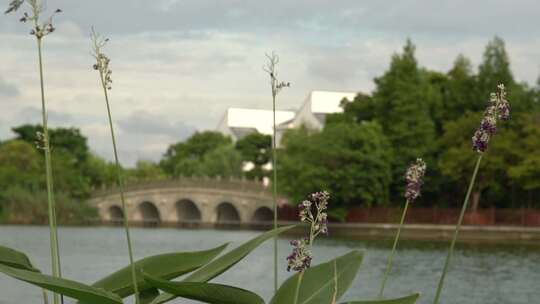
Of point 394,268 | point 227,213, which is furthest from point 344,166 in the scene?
point 227,213

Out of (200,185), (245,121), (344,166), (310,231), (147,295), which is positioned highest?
(245,121)

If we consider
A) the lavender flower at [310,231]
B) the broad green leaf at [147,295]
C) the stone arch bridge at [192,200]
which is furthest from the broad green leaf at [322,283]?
the stone arch bridge at [192,200]

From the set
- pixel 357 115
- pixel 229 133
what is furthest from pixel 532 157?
pixel 229 133

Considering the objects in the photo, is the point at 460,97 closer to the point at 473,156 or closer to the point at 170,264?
the point at 473,156

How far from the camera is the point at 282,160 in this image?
56188 mm

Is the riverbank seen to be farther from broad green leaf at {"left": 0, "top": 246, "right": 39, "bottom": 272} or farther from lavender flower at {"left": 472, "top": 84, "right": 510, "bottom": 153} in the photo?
broad green leaf at {"left": 0, "top": 246, "right": 39, "bottom": 272}

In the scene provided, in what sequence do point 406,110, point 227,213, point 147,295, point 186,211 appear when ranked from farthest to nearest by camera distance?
point 186,211 < point 227,213 < point 406,110 < point 147,295

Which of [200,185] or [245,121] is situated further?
[245,121]

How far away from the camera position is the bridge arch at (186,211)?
80.4 metres

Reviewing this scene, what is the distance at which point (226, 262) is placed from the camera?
3492 millimetres

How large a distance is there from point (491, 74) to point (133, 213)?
35.2 metres

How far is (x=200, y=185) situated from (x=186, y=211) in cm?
905

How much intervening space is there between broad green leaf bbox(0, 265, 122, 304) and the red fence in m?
46.0

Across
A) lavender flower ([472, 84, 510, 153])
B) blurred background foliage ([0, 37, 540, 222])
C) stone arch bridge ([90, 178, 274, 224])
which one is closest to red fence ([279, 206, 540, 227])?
blurred background foliage ([0, 37, 540, 222])
